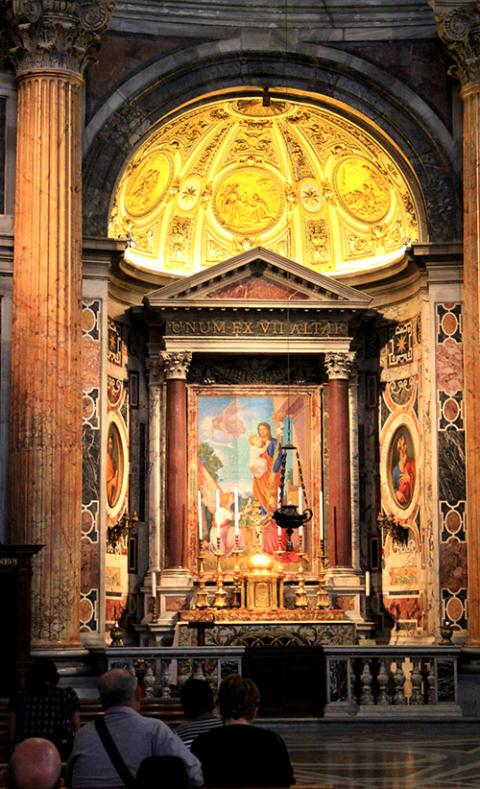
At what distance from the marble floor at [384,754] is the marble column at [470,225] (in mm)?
3201

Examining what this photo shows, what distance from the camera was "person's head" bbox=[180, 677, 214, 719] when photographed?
8430 millimetres

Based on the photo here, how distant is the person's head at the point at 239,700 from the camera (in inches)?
297

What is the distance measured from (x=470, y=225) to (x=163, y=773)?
1754 cm

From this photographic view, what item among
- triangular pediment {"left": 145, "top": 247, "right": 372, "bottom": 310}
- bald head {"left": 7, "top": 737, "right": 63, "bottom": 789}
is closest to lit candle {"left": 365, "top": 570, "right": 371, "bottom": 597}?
triangular pediment {"left": 145, "top": 247, "right": 372, "bottom": 310}

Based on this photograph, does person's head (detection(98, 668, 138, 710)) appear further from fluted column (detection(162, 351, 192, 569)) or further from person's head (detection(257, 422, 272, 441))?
person's head (detection(257, 422, 272, 441))

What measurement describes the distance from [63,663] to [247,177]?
10.00 metres

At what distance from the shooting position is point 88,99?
75.9ft

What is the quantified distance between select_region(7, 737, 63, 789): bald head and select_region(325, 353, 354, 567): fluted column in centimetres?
1930

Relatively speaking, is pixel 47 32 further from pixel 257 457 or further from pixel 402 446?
pixel 402 446

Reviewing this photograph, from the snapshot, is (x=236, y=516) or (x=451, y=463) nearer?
(x=451, y=463)

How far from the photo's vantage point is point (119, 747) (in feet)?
23.5

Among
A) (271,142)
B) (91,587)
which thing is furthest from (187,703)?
(271,142)

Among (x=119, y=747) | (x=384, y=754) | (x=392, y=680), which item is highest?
(x=119, y=747)

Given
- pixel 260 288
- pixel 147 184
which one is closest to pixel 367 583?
pixel 260 288
